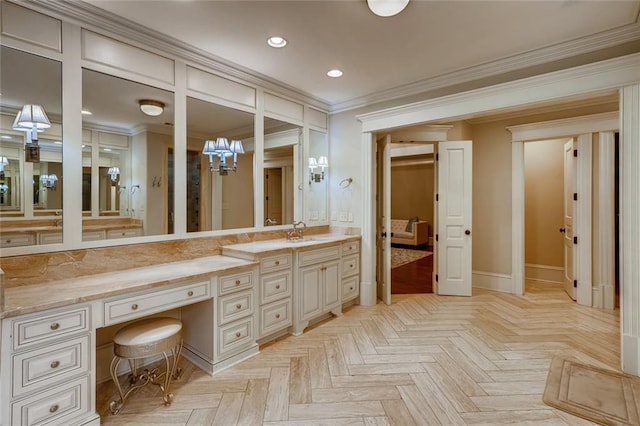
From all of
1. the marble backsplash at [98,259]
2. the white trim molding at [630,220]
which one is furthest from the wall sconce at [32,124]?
the white trim molding at [630,220]

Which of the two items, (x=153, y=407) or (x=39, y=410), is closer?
(x=39, y=410)

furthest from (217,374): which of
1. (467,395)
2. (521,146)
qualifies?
(521,146)

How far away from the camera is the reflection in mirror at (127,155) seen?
7.72 ft

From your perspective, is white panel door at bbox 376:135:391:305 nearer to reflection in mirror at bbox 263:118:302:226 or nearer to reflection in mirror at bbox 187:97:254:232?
reflection in mirror at bbox 263:118:302:226

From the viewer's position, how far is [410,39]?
2.68 meters

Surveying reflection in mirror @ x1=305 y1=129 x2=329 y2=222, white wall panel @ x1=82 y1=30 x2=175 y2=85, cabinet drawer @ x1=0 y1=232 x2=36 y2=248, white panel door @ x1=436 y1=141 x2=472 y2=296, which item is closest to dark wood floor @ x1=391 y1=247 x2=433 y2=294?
white panel door @ x1=436 y1=141 x2=472 y2=296

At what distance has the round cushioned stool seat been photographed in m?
2.01

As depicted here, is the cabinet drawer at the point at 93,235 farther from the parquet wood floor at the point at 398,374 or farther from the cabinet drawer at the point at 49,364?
the parquet wood floor at the point at 398,374

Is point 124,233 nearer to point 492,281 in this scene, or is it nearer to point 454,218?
point 454,218

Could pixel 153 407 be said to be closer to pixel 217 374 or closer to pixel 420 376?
pixel 217 374

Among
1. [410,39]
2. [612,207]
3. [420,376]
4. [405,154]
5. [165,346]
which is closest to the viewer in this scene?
[165,346]

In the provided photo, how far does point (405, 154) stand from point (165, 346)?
7.55 m

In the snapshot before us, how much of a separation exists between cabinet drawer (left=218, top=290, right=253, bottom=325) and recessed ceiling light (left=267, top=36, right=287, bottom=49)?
7.09 ft

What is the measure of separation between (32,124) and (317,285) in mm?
2689
